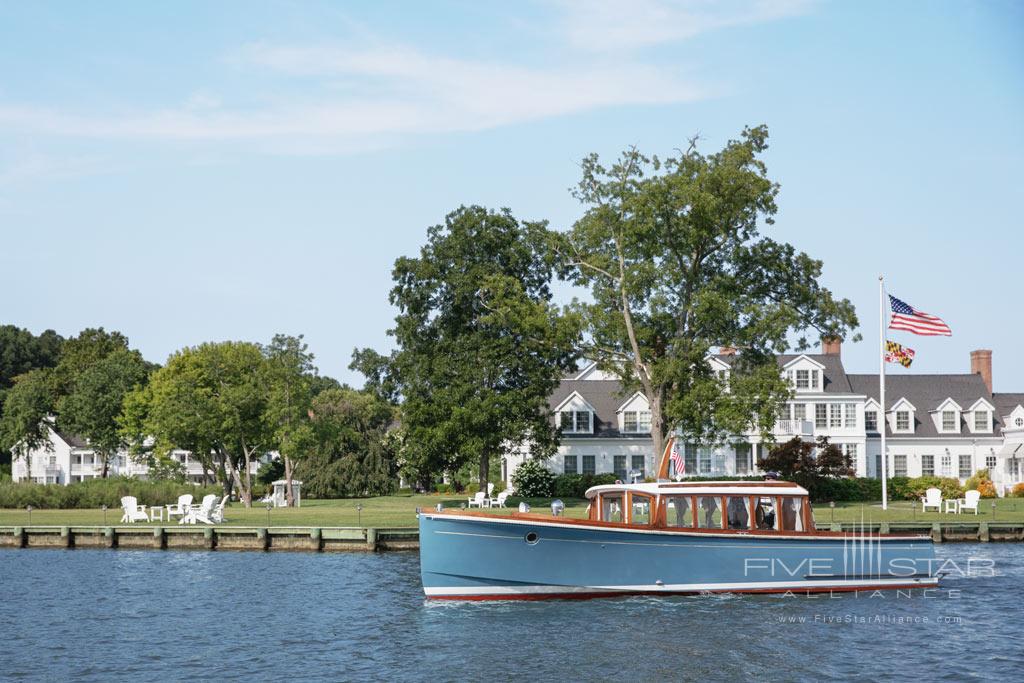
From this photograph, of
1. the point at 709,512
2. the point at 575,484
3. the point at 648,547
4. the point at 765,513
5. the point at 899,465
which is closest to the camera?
the point at 648,547

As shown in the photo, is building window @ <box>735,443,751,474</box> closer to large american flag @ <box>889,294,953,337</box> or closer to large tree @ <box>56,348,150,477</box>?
large american flag @ <box>889,294,953,337</box>

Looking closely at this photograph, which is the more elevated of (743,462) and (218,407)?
(218,407)

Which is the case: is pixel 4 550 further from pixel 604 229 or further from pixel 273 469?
pixel 273 469

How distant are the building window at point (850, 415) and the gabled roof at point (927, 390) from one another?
4.91 meters

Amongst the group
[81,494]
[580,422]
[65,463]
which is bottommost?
[81,494]

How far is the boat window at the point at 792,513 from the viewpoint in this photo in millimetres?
34719

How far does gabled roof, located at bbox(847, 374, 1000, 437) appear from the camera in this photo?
84938 mm

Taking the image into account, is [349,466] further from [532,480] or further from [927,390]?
[927,390]

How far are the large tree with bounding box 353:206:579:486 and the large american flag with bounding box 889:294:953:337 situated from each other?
17232 mm

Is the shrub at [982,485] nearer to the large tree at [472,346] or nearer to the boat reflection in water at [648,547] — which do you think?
the large tree at [472,346]

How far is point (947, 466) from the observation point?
276 ft

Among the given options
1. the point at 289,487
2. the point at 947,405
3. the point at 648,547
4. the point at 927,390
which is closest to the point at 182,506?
the point at 289,487

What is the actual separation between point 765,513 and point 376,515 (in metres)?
28.9

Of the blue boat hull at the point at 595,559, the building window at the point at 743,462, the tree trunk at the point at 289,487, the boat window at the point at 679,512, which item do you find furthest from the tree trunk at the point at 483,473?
the boat window at the point at 679,512
